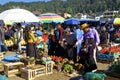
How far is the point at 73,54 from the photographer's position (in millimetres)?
10898

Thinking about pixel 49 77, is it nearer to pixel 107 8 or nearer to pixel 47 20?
pixel 47 20

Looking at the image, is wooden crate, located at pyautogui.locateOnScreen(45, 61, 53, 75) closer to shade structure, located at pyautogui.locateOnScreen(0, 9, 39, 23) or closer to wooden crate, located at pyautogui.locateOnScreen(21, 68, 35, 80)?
wooden crate, located at pyautogui.locateOnScreen(21, 68, 35, 80)

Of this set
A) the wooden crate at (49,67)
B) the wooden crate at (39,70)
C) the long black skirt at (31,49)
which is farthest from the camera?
the long black skirt at (31,49)

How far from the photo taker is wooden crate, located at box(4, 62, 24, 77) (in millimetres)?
9180

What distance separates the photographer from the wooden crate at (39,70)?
898 cm

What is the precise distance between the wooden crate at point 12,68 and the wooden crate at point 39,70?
789 millimetres

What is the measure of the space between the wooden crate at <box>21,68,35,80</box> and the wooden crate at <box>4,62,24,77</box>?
0.50 meters

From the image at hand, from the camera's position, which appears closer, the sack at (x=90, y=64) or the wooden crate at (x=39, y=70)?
the sack at (x=90, y=64)

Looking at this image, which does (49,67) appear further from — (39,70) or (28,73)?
(28,73)

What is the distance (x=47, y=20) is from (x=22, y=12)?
20.1 ft

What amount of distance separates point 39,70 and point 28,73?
1.70ft

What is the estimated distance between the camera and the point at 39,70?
29.9 ft

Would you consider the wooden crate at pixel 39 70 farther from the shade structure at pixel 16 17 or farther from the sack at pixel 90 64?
the shade structure at pixel 16 17

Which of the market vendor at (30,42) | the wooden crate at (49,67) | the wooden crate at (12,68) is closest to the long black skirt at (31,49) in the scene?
the market vendor at (30,42)
